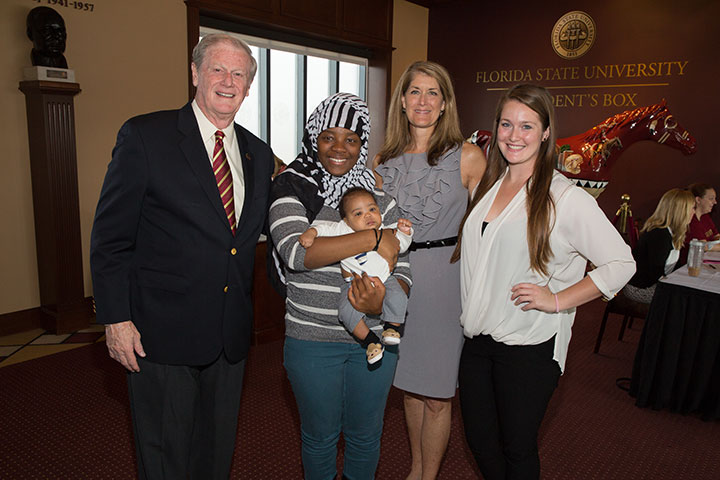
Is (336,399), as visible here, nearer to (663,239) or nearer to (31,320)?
(663,239)

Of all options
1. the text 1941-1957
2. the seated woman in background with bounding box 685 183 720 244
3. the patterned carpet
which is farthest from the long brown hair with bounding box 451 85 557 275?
→ the text 1941-1957

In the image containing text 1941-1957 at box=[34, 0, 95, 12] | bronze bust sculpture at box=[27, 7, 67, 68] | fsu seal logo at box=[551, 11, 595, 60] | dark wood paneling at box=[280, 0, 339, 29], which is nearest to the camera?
bronze bust sculpture at box=[27, 7, 67, 68]

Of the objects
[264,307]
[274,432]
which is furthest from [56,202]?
[274,432]

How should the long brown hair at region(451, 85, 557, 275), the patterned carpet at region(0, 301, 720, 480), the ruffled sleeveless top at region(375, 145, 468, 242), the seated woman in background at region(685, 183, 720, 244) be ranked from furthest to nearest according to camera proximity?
the seated woman in background at region(685, 183, 720, 244) < the patterned carpet at region(0, 301, 720, 480) < the ruffled sleeveless top at region(375, 145, 468, 242) < the long brown hair at region(451, 85, 557, 275)

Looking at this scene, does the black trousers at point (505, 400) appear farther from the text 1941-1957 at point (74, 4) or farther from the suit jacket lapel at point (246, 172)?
the text 1941-1957 at point (74, 4)

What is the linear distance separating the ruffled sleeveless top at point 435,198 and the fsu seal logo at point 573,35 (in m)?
5.66

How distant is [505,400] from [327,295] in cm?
73

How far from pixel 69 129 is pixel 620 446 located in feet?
15.2

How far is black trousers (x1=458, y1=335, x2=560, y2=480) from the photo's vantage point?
1.87 meters

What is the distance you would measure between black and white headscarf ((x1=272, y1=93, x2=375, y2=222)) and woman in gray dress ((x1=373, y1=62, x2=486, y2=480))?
0.38 metres

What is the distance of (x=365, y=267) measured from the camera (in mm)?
1742

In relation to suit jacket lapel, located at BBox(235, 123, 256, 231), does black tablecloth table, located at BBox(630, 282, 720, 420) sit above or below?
below

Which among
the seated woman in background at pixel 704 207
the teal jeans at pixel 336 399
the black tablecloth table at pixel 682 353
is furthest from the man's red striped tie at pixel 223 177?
the seated woman in background at pixel 704 207

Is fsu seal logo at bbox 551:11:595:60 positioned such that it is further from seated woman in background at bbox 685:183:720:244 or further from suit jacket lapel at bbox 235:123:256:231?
suit jacket lapel at bbox 235:123:256:231
